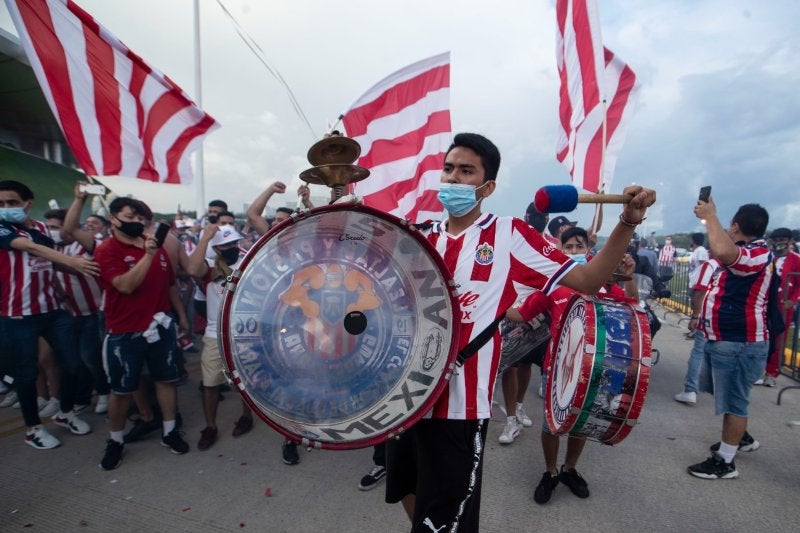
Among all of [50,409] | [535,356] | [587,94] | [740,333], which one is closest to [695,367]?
[740,333]

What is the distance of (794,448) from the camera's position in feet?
12.3

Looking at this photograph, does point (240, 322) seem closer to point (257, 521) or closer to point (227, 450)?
point (257, 521)

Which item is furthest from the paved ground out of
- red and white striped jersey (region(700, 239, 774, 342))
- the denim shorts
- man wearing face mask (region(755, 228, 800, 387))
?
man wearing face mask (region(755, 228, 800, 387))

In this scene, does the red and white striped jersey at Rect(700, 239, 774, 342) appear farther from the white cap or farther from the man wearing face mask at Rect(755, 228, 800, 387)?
the white cap

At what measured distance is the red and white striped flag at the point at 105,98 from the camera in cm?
309

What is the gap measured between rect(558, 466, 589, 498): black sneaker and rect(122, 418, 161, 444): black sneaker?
145 inches

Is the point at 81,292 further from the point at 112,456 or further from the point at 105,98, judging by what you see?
the point at 105,98

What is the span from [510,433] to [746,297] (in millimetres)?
2205

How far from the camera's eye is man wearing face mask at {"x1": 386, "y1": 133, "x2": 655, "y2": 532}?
1697 mm

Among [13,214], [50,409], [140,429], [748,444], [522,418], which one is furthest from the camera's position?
[50,409]

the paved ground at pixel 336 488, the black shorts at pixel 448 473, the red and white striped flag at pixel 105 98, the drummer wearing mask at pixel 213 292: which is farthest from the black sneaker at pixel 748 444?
the red and white striped flag at pixel 105 98

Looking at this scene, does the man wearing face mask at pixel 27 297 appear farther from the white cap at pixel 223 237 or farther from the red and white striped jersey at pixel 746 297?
the red and white striped jersey at pixel 746 297

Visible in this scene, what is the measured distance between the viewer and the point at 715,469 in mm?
3256

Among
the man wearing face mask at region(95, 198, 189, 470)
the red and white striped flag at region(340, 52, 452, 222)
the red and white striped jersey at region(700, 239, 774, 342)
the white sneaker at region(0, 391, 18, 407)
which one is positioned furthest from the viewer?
the white sneaker at region(0, 391, 18, 407)
